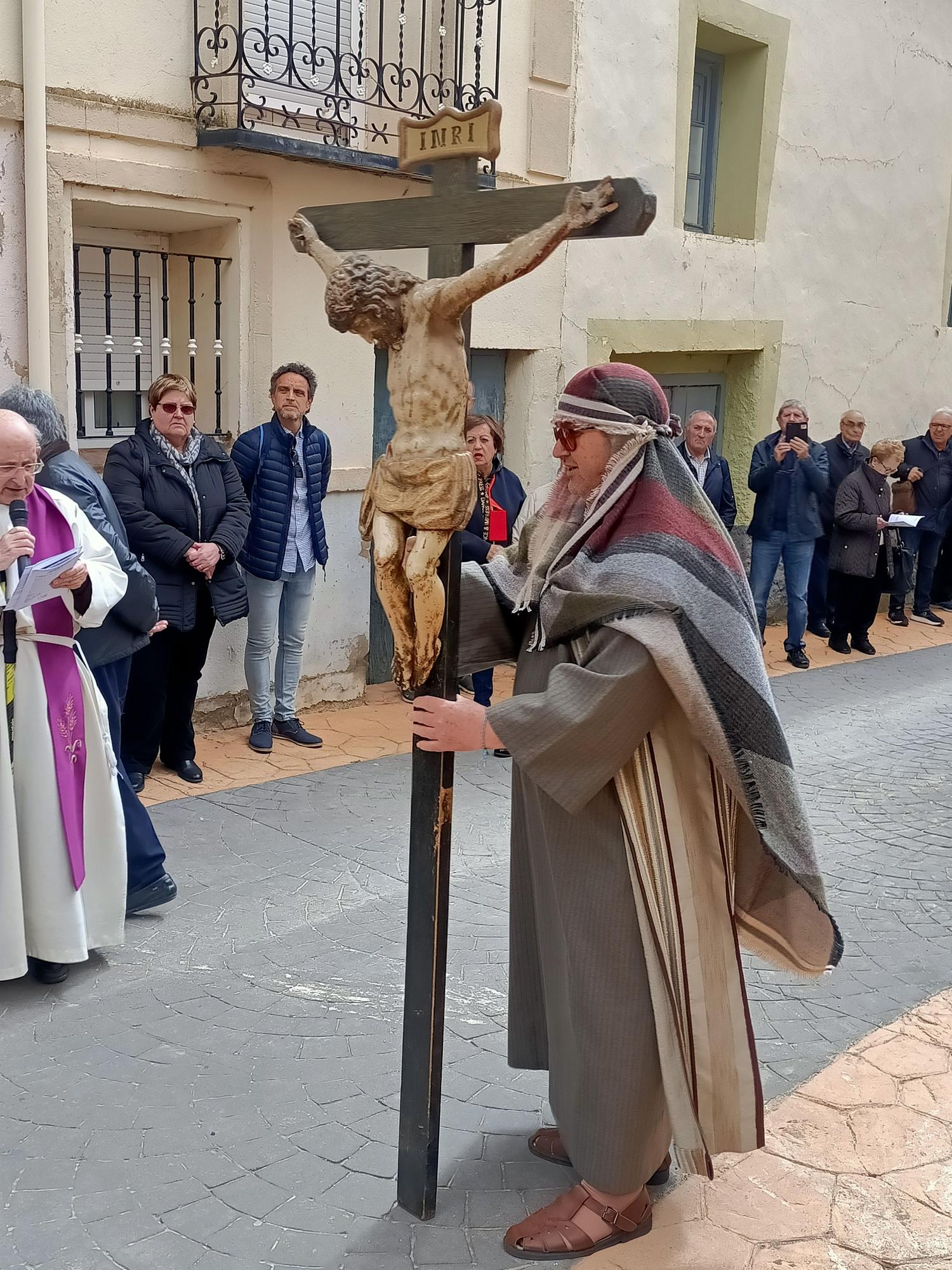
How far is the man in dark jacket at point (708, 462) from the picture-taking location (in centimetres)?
927

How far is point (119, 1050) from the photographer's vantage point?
3990mm

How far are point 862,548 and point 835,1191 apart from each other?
7673 millimetres

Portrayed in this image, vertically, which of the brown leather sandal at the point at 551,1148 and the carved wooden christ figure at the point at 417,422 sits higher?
the carved wooden christ figure at the point at 417,422

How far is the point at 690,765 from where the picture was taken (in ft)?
Answer: 9.93

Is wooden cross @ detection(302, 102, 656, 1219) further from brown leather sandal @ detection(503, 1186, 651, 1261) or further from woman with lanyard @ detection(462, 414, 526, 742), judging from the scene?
woman with lanyard @ detection(462, 414, 526, 742)

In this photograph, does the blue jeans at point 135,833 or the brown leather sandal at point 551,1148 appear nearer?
the brown leather sandal at point 551,1148

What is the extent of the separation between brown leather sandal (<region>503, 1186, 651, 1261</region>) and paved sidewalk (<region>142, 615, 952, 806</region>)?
3.56m

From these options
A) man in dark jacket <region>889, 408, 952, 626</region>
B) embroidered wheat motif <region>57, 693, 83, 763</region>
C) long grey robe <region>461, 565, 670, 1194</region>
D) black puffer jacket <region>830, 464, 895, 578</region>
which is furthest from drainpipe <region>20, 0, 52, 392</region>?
man in dark jacket <region>889, 408, 952, 626</region>

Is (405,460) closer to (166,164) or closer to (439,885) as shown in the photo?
(439,885)

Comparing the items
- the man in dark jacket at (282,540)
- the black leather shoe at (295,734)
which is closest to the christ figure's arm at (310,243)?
the man in dark jacket at (282,540)

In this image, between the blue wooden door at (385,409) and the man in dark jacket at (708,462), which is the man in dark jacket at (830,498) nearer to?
the man in dark jacket at (708,462)

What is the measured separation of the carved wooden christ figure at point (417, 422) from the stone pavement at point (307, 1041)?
143cm

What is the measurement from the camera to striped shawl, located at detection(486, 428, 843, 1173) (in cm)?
287

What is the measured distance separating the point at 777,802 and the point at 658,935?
40 cm
